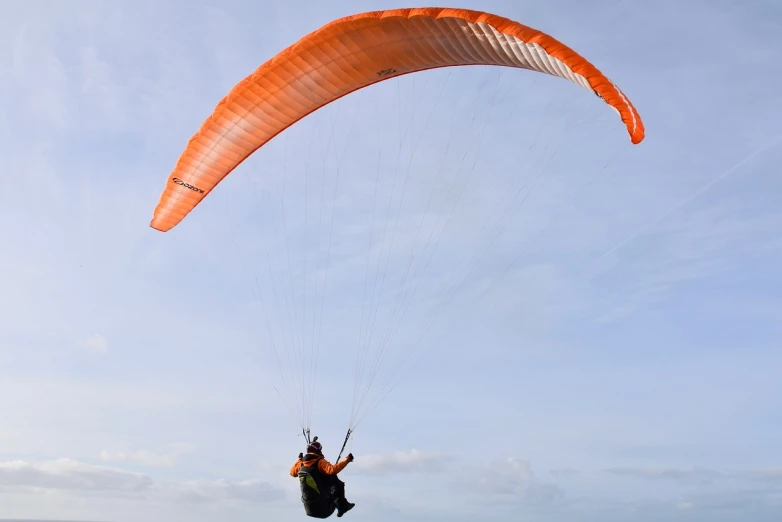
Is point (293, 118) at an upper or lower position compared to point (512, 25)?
upper

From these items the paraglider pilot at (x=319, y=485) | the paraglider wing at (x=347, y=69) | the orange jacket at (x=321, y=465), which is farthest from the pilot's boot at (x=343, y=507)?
the paraglider wing at (x=347, y=69)

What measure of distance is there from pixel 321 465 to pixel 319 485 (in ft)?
1.26

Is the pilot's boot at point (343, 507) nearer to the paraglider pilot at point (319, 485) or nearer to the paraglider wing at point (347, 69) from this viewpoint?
the paraglider pilot at point (319, 485)

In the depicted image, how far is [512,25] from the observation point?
570 inches

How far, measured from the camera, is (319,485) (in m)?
16.0

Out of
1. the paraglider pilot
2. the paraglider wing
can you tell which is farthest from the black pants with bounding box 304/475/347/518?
the paraglider wing

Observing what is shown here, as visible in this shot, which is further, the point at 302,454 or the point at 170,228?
the point at 170,228

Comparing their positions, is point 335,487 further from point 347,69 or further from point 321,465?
point 347,69

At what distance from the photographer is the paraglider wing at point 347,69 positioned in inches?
565

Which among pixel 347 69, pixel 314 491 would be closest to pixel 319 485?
pixel 314 491

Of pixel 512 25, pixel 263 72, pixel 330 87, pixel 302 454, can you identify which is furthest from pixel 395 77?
pixel 302 454

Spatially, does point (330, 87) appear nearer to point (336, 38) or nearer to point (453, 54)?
point (336, 38)

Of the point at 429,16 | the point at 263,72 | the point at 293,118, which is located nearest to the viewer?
the point at 429,16

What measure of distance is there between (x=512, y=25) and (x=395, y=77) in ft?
13.8
